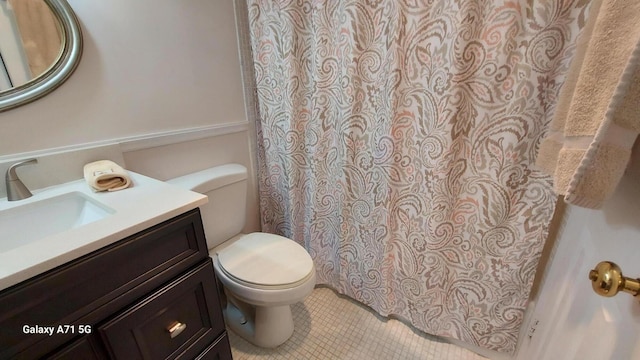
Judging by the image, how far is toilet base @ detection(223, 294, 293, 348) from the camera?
1.25 metres

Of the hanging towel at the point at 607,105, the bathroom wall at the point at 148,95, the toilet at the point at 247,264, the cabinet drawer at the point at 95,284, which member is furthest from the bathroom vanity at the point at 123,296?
the hanging towel at the point at 607,105

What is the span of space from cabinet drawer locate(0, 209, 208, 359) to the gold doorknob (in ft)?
2.83

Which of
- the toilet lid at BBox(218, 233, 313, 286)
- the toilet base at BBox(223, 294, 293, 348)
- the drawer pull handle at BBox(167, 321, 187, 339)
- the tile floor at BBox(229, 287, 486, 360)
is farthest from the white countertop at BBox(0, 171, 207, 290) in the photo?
the tile floor at BBox(229, 287, 486, 360)

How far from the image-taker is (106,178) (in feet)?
2.83

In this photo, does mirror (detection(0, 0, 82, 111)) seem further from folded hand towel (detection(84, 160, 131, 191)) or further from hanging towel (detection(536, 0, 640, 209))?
hanging towel (detection(536, 0, 640, 209))

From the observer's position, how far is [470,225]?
3.55ft

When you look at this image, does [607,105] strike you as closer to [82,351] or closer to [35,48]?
[82,351]

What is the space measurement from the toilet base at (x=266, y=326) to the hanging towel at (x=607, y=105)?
113cm

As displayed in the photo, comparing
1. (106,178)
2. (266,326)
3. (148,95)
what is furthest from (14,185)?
(266,326)

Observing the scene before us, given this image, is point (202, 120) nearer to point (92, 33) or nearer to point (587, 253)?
point (92, 33)

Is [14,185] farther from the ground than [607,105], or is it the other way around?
[607,105]

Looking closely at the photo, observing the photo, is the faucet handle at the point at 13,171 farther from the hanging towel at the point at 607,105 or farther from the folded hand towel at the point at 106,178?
the hanging towel at the point at 607,105

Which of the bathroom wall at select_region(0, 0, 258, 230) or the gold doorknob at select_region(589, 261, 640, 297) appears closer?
the gold doorknob at select_region(589, 261, 640, 297)

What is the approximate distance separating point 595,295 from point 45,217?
1.39 meters
